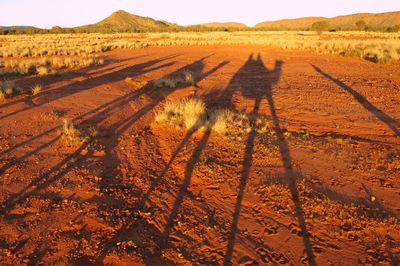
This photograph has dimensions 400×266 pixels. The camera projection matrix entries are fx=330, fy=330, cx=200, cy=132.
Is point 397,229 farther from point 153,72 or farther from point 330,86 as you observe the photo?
point 153,72

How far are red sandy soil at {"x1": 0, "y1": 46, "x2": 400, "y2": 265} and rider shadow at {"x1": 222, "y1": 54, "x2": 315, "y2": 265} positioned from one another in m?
0.03

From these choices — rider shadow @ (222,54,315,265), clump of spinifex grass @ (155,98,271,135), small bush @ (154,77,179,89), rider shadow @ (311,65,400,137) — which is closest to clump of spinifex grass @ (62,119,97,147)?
clump of spinifex grass @ (155,98,271,135)

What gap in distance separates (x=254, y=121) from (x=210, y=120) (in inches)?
53.1

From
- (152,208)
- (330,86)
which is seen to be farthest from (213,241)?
(330,86)

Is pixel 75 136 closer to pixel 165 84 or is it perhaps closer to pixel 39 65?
pixel 165 84

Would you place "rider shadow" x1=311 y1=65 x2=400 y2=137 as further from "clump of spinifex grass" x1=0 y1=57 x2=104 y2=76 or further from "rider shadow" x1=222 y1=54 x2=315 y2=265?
"clump of spinifex grass" x1=0 y1=57 x2=104 y2=76

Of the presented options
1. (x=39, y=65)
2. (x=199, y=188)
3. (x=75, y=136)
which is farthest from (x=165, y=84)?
(x=39, y=65)

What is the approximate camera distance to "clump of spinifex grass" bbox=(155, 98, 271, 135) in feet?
27.5

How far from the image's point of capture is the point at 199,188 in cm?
587

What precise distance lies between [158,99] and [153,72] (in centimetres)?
761

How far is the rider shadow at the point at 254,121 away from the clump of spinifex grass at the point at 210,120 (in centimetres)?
17

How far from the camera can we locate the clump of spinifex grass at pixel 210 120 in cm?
838

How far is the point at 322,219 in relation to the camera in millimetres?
4895

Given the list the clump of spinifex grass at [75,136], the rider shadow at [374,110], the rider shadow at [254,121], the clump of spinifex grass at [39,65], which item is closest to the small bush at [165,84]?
the rider shadow at [254,121]
